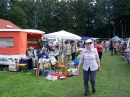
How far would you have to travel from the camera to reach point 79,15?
65.0m

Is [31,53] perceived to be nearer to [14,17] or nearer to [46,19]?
[14,17]

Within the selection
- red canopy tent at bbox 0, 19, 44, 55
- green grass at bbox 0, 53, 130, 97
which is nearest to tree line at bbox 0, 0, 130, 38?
red canopy tent at bbox 0, 19, 44, 55

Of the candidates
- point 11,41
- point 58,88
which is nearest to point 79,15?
point 11,41

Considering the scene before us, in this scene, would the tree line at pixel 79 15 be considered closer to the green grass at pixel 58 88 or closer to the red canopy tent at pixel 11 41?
the red canopy tent at pixel 11 41

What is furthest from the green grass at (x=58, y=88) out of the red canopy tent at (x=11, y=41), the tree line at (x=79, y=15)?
the tree line at (x=79, y=15)

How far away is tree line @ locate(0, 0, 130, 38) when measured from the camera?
60969mm

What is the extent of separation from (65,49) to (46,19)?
51793 mm

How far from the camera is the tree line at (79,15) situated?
61.0m

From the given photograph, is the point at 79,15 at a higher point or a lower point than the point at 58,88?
higher

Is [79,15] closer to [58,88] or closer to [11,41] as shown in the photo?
[11,41]

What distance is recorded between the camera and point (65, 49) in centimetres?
1447

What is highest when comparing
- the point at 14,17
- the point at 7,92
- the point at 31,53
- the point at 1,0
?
the point at 1,0

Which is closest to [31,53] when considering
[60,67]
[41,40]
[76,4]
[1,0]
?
[60,67]

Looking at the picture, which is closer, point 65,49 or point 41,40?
point 65,49
